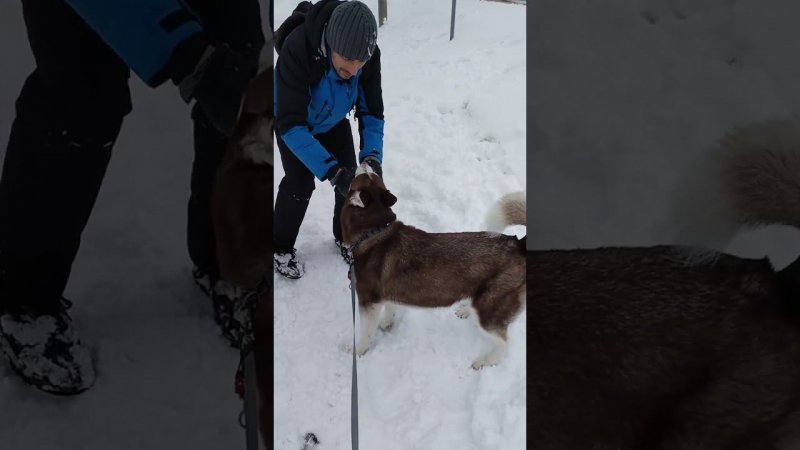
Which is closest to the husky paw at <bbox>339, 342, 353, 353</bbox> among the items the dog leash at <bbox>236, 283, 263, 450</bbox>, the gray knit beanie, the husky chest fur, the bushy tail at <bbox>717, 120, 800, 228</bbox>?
the husky chest fur

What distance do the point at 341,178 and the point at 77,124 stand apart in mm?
808

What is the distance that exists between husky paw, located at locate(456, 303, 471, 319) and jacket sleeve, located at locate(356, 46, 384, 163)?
3.19ft

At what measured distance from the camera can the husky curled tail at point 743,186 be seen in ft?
2.42

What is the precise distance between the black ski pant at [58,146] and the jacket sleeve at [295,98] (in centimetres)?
21

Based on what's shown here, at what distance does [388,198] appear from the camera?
1337 mm

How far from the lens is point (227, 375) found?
55cm

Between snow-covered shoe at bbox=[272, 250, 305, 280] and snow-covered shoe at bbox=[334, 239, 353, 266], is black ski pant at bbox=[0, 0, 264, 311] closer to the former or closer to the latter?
snow-covered shoe at bbox=[272, 250, 305, 280]

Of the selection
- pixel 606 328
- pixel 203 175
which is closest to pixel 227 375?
pixel 203 175

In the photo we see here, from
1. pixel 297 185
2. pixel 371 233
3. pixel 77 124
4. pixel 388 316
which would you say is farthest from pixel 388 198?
pixel 77 124

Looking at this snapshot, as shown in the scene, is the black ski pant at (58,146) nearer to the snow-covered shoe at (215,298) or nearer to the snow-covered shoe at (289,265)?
the snow-covered shoe at (215,298)

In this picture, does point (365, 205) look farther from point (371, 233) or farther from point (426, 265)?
point (426, 265)

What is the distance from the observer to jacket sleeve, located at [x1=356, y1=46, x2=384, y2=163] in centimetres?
88

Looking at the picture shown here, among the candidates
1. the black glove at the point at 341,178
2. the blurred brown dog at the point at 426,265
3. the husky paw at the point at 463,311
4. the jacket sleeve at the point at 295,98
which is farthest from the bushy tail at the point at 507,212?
the husky paw at the point at 463,311

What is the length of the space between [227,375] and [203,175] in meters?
0.25
